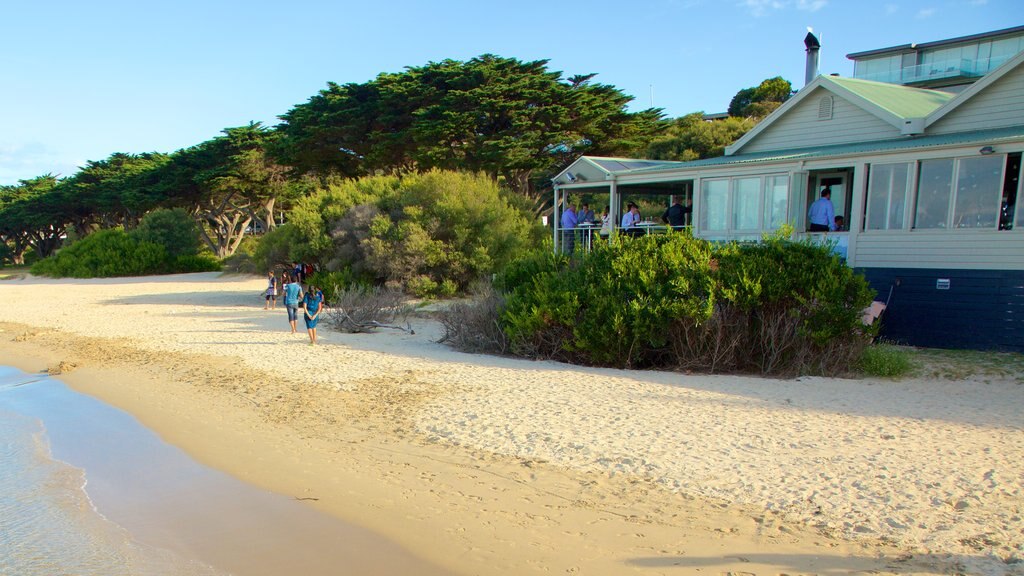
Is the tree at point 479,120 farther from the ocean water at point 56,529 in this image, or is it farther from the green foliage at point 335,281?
the ocean water at point 56,529

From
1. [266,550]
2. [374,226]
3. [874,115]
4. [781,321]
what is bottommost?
[266,550]

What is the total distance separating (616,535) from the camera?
500 centimetres

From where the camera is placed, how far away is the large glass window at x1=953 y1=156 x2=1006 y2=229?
11891 mm

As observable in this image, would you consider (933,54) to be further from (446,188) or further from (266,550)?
(266,550)

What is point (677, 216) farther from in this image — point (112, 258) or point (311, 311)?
point (112, 258)

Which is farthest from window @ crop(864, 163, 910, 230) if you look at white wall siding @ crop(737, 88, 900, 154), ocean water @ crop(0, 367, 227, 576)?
ocean water @ crop(0, 367, 227, 576)

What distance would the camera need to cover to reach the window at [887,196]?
1298cm

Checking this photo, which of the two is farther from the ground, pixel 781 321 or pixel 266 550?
pixel 781 321

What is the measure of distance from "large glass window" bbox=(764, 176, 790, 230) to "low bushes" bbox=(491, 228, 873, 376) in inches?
120

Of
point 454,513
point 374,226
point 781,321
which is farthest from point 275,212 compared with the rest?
point 454,513

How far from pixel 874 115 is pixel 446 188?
494 inches

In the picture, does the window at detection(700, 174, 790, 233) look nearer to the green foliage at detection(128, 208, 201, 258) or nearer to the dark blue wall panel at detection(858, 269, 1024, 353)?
the dark blue wall panel at detection(858, 269, 1024, 353)

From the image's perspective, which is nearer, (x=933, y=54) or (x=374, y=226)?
(x=374, y=226)

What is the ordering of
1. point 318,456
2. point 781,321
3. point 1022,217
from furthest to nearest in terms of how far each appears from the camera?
point 1022,217 → point 781,321 → point 318,456
